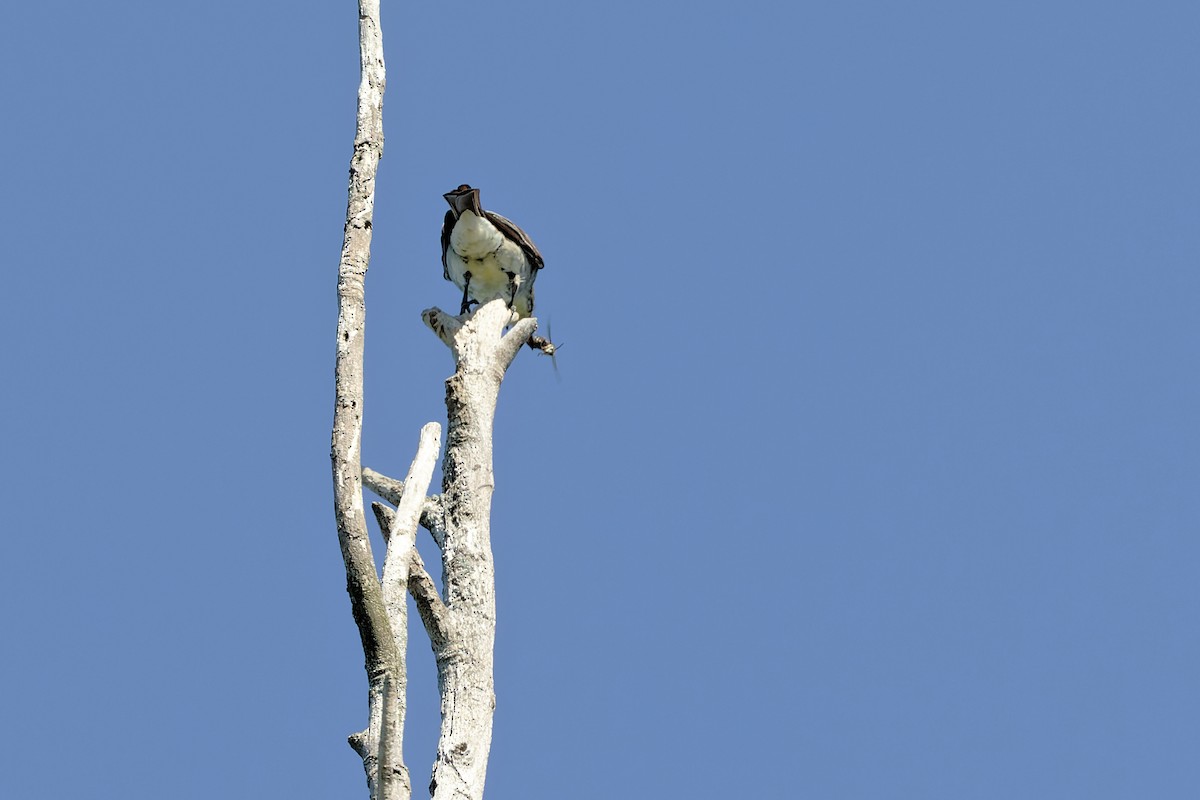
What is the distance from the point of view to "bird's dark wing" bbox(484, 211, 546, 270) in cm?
946

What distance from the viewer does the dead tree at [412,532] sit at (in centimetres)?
545

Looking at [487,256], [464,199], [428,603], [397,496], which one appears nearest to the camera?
[428,603]

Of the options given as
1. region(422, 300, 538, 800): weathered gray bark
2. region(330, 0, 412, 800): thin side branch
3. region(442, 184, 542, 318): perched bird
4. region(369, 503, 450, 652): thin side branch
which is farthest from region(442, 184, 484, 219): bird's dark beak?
region(369, 503, 450, 652): thin side branch

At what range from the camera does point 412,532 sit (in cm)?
612

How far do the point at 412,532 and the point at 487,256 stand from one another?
375 cm

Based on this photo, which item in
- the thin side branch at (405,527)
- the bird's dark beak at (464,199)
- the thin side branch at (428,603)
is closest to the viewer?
the thin side branch at (405,527)

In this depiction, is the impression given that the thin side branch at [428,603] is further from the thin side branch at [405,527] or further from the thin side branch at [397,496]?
the thin side branch at [397,496]

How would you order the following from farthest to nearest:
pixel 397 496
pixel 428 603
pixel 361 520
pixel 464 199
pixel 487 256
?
1. pixel 487 256
2. pixel 464 199
3. pixel 397 496
4. pixel 428 603
5. pixel 361 520

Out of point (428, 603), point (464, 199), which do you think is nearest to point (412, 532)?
point (428, 603)

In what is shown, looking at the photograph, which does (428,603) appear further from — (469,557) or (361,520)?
(361,520)

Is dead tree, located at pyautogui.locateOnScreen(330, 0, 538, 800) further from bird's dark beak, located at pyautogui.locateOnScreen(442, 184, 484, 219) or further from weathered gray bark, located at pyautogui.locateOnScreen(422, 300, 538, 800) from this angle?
bird's dark beak, located at pyautogui.locateOnScreen(442, 184, 484, 219)

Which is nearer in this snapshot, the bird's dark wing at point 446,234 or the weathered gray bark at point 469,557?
the weathered gray bark at point 469,557

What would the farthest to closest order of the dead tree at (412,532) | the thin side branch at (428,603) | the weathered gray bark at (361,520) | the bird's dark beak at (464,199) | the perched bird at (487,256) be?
the perched bird at (487,256) → the bird's dark beak at (464,199) → the thin side branch at (428,603) → the dead tree at (412,532) → the weathered gray bark at (361,520)

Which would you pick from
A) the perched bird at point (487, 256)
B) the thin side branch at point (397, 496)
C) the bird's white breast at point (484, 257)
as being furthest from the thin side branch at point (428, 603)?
the bird's white breast at point (484, 257)
